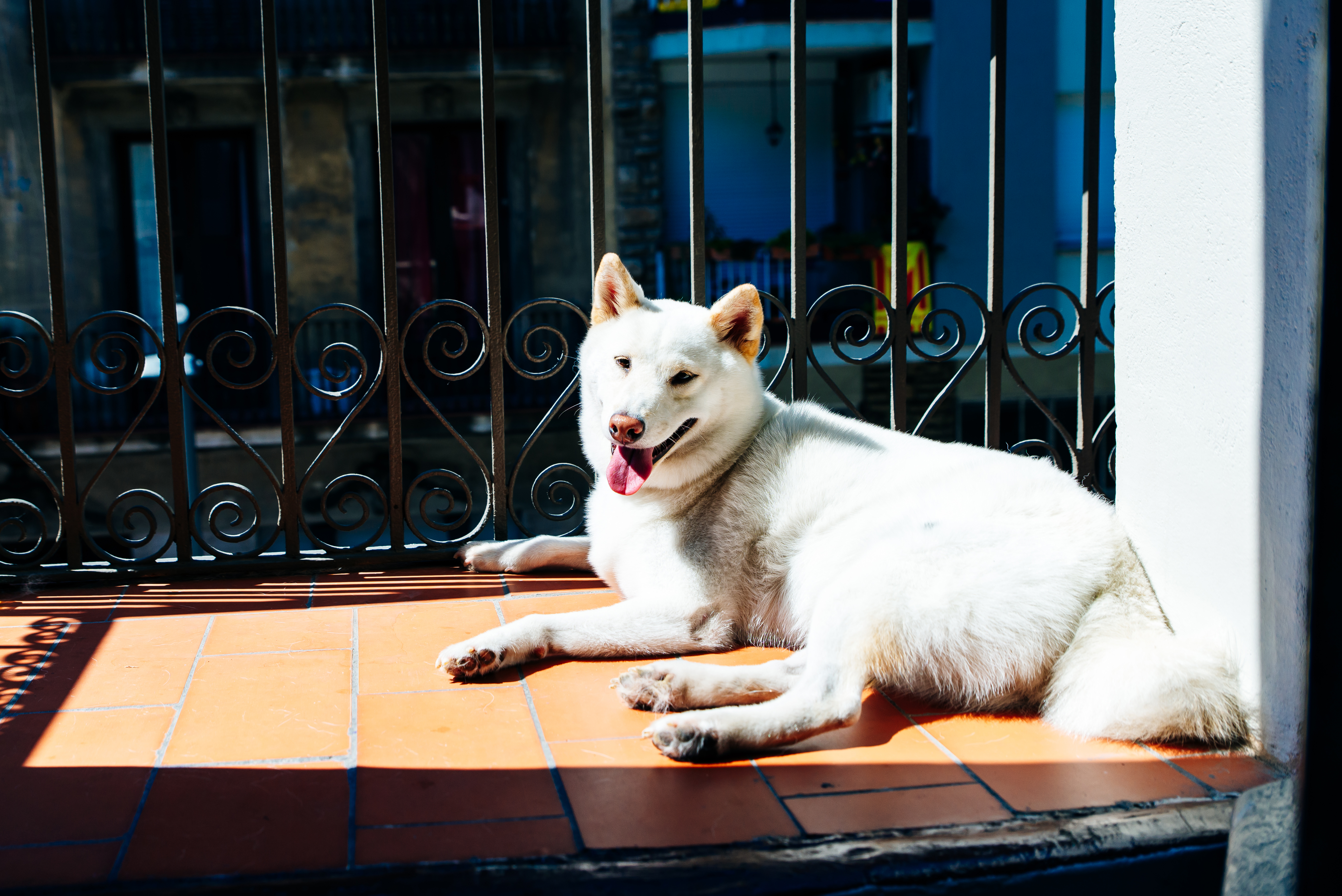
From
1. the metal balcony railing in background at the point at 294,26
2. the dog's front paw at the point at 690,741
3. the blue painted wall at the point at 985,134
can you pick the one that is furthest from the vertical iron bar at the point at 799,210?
the metal balcony railing in background at the point at 294,26

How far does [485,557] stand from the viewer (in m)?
3.47

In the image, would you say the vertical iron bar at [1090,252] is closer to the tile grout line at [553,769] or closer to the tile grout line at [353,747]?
the tile grout line at [553,769]

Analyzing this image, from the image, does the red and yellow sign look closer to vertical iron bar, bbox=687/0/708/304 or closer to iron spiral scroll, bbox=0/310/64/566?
vertical iron bar, bbox=687/0/708/304

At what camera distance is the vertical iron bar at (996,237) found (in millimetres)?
3434

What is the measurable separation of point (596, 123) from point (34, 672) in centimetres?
227

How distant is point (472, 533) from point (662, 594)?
3.90ft

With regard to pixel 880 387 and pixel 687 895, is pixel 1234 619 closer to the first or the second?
pixel 687 895

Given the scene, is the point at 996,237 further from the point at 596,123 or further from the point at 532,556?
the point at 532,556

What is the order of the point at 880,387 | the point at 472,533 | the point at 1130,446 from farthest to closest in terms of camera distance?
the point at 880,387
the point at 472,533
the point at 1130,446

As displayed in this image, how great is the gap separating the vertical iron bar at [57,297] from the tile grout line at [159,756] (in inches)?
30.5

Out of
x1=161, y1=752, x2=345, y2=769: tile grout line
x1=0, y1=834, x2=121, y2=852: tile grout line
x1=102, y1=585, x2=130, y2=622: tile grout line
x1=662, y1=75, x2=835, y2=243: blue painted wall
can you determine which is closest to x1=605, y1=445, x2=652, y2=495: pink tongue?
x1=161, y1=752, x2=345, y2=769: tile grout line

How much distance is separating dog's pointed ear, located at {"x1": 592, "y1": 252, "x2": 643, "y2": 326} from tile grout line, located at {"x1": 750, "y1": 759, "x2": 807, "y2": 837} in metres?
1.43

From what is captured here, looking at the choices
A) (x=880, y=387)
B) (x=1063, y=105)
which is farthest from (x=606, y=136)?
(x=1063, y=105)

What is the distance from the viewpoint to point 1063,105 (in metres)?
13.5
